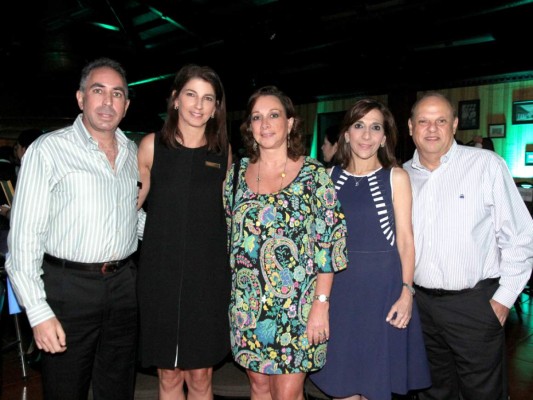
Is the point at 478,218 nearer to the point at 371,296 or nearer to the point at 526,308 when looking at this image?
the point at 371,296

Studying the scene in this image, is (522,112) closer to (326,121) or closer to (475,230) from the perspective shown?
(326,121)

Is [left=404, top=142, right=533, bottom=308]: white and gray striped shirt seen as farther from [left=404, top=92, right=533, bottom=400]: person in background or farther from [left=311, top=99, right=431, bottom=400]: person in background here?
[left=311, top=99, right=431, bottom=400]: person in background

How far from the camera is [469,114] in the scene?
8.66 metres

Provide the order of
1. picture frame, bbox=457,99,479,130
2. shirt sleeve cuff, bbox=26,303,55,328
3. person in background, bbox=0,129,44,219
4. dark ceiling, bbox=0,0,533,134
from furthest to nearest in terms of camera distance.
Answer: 1. picture frame, bbox=457,99,479,130
2. dark ceiling, bbox=0,0,533,134
3. person in background, bbox=0,129,44,219
4. shirt sleeve cuff, bbox=26,303,55,328

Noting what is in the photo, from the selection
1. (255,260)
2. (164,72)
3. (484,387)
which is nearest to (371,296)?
(255,260)

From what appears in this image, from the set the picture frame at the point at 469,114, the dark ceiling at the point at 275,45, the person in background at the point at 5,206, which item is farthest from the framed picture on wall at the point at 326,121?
the person in background at the point at 5,206

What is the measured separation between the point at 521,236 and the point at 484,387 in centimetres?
78

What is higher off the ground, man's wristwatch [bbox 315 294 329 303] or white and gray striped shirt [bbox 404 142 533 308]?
white and gray striped shirt [bbox 404 142 533 308]

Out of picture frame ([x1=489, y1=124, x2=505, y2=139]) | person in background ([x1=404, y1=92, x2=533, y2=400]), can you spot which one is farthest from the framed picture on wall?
person in background ([x1=404, y1=92, x2=533, y2=400])

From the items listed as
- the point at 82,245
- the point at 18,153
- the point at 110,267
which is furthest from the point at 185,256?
the point at 18,153

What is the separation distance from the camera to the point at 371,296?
2.29 m

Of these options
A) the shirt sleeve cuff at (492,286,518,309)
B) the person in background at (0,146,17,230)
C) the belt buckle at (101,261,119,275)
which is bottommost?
the shirt sleeve cuff at (492,286,518,309)

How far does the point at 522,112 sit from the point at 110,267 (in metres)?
7.84

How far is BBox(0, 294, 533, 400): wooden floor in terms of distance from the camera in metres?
2.97
